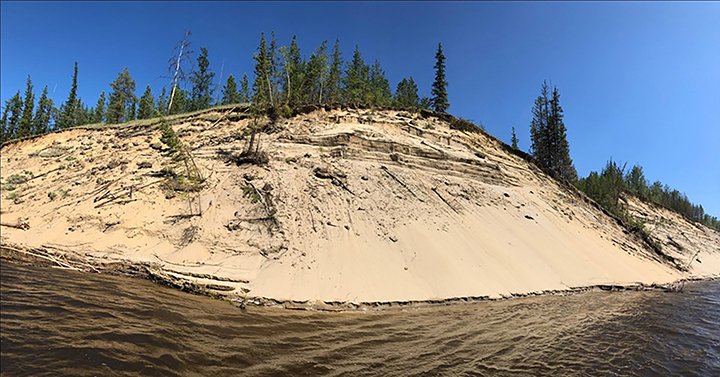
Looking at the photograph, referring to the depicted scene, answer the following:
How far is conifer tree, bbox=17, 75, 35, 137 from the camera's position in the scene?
49319mm

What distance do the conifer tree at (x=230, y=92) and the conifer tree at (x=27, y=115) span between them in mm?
27769

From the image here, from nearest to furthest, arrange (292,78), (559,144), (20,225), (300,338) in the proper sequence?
(300,338)
(20,225)
(292,78)
(559,144)

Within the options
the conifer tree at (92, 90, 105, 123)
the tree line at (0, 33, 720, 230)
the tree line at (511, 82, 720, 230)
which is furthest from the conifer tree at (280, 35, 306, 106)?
the conifer tree at (92, 90, 105, 123)

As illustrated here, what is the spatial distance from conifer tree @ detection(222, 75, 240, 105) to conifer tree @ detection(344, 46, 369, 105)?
16919 millimetres

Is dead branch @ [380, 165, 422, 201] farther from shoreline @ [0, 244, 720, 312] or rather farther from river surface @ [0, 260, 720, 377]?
river surface @ [0, 260, 720, 377]

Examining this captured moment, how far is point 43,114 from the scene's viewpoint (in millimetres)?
56094

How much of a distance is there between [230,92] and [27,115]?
30252 mm

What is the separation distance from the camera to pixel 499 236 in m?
14.5

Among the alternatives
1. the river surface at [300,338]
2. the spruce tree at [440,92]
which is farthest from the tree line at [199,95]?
the river surface at [300,338]

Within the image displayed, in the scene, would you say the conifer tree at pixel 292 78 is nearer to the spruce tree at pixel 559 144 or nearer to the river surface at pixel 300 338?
the river surface at pixel 300 338

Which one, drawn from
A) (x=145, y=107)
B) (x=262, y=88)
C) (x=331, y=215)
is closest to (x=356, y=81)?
(x=262, y=88)

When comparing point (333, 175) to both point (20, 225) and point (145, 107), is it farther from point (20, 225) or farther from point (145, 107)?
point (145, 107)

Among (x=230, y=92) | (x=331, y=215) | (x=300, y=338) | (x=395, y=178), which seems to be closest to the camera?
(x=300, y=338)

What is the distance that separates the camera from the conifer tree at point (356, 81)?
33062 mm
